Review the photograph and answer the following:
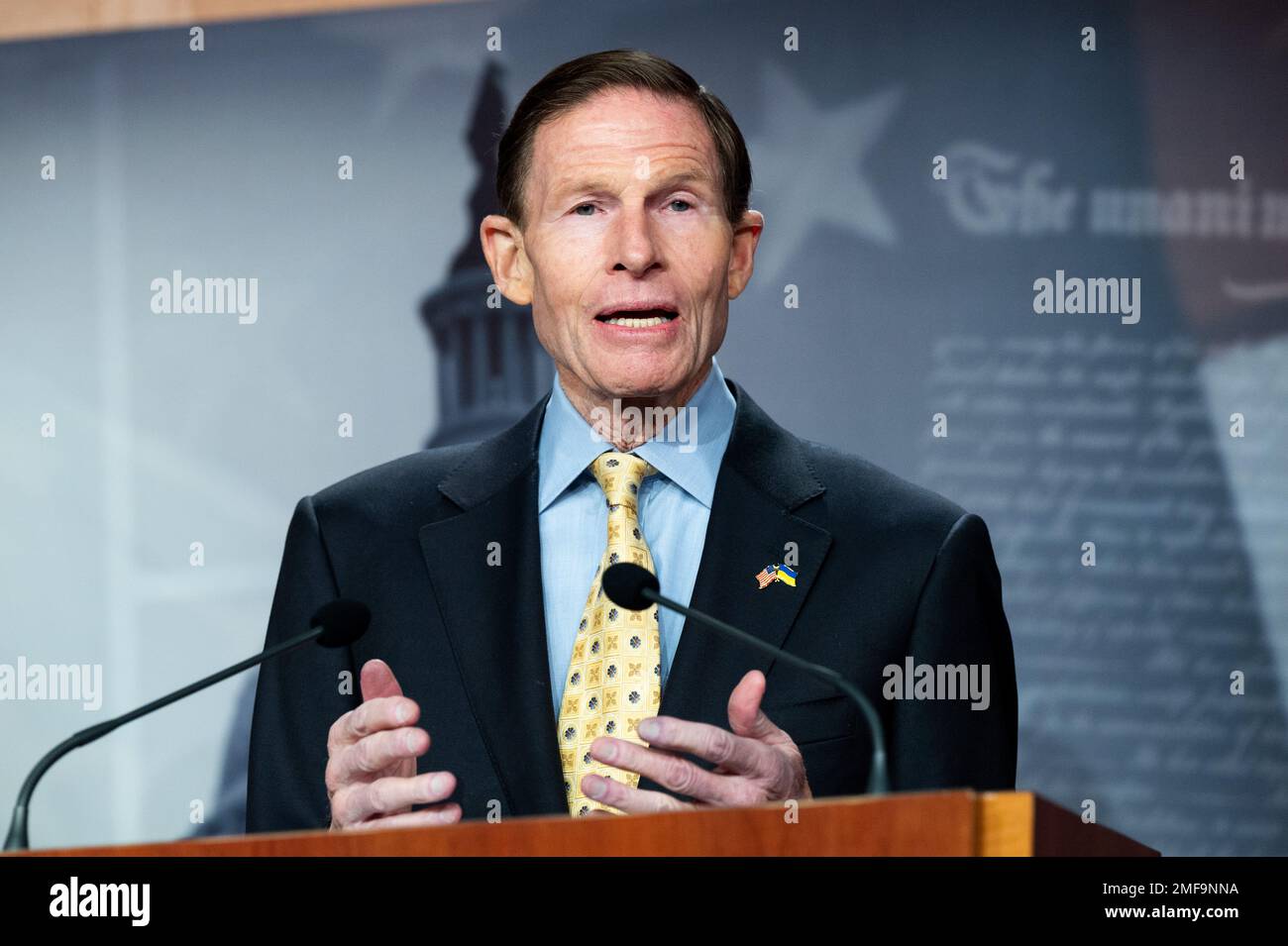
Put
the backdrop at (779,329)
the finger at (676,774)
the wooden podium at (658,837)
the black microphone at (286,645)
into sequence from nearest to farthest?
the wooden podium at (658,837), the finger at (676,774), the black microphone at (286,645), the backdrop at (779,329)

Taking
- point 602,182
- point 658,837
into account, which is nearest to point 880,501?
point 602,182

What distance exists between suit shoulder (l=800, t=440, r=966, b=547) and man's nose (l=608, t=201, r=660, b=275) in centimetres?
39

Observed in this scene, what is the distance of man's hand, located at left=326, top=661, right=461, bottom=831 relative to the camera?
71.2 inches

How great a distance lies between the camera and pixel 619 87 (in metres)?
2.63

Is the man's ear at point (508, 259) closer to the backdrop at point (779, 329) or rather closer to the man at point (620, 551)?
the man at point (620, 551)

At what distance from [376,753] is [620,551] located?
0.61 meters

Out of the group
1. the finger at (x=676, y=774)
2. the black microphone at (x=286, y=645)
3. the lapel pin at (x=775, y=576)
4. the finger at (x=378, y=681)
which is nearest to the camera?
the finger at (x=676, y=774)

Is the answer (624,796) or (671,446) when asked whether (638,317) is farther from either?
→ (624,796)

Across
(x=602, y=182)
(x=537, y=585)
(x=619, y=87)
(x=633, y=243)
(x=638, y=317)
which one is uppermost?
(x=619, y=87)

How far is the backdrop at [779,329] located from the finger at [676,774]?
6.96 feet

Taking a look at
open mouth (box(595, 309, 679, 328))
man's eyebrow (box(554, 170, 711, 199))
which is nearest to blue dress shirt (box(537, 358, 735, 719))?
open mouth (box(595, 309, 679, 328))

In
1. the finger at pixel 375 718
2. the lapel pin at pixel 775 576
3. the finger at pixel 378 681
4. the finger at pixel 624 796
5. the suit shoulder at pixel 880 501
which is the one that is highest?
the suit shoulder at pixel 880 501

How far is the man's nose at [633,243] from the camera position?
249cm

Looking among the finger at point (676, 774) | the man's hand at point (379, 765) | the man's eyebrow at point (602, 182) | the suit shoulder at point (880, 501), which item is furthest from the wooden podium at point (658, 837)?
the man's eyebrow at point (602, 182)
